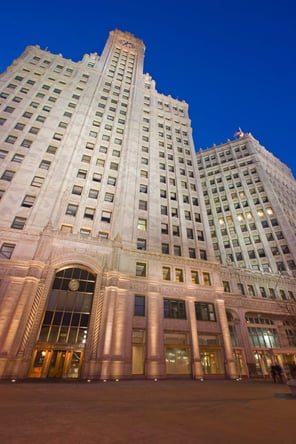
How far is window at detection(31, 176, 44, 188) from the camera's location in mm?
29916

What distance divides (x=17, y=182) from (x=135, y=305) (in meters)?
21.3

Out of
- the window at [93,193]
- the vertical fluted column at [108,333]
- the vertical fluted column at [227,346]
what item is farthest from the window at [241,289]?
the window at [93,193]

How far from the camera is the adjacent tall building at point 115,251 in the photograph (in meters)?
22.0

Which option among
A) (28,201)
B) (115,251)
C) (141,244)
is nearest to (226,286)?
(141,244)

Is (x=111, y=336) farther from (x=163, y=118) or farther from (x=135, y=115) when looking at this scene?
(x=163, y=118)

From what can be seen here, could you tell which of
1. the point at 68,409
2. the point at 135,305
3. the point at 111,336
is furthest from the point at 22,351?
the point at 68,409

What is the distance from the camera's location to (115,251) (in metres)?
27.0

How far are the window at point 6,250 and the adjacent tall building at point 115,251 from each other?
0.45ft

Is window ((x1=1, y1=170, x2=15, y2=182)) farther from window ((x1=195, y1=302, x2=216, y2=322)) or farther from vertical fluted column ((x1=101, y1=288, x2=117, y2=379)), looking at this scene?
window ((x1=195, y1=302, x2=216, y2=322))

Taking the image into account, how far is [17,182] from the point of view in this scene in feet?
94.5

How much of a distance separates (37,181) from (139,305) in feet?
68.7

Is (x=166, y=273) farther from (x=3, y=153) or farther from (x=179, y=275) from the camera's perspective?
(x=3, y=153)

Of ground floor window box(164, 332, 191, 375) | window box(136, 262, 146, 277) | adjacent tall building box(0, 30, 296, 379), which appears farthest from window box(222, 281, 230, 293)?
window box(136, 262, 146, 277)

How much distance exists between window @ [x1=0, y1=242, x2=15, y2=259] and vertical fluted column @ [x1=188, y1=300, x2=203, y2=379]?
68.8 feet
